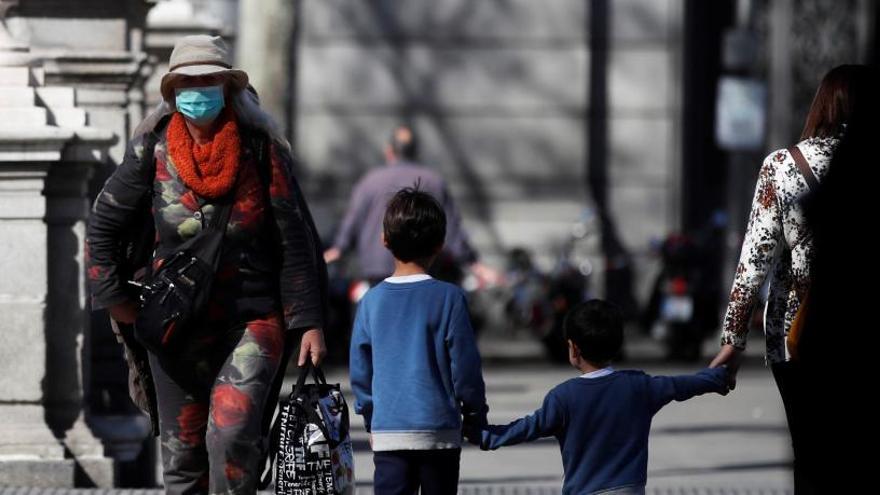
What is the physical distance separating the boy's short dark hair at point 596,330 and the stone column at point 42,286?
2.83 m

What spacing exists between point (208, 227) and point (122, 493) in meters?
2.13

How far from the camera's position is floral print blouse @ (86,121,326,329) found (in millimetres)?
6766

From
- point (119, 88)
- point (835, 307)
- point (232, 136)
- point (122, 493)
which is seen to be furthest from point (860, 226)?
point (119, 88)

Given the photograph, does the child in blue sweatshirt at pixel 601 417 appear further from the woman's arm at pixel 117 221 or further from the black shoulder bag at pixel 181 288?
the woman's arm at pixel 117 221

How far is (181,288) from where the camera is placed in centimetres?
669

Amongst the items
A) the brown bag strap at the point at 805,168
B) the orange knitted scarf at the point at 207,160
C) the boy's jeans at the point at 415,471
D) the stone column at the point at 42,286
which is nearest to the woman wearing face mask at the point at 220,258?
the orange knitted scarf at the point at 207,160

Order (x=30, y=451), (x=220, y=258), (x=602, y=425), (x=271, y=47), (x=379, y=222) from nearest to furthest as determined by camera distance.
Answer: (x=602, y=425) < (x=220, y=258) < (x=30, y=451) < (x=379, y=222) < (x=271, y=47)

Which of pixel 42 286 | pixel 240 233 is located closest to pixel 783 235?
pixel 240 233

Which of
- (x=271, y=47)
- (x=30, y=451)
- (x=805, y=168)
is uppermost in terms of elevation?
(x=271, y=47)

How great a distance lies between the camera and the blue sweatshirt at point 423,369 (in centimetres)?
649

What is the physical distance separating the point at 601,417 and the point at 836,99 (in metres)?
1.08

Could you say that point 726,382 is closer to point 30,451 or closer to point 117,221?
point 117,221

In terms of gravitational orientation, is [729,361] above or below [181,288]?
below

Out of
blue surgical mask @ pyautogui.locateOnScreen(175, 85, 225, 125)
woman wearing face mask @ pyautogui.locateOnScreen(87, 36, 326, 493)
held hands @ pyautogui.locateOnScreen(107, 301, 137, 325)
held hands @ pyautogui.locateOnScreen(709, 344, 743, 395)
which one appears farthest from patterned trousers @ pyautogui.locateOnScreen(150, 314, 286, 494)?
held hands @ pyautogui.locateOnScreen(709, 344, 743, 395)
